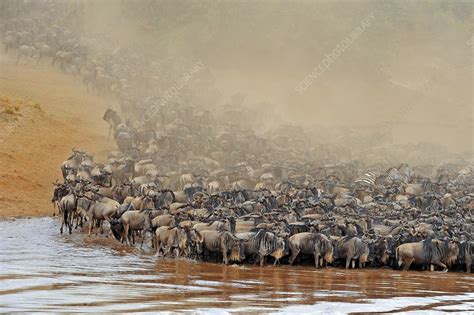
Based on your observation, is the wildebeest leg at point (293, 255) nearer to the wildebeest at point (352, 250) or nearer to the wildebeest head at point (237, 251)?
the wildebeest at point (352, 250)

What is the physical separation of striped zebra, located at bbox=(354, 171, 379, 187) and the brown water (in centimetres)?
976

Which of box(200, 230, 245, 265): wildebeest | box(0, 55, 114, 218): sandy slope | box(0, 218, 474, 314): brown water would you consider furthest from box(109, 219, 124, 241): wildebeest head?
box(0, 55, 114, 218): sandy slope

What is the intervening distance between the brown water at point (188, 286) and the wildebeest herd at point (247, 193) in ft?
1.67

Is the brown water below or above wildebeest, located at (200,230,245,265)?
below

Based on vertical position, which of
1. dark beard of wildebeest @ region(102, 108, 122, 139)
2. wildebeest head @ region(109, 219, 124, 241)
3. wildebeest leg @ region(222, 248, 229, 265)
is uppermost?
dark beard of wildebeest @ region(102, 108, 122, 139)

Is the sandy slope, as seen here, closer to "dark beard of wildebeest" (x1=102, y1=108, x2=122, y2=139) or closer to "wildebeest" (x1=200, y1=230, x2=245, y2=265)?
"dark beard of wildebeest" (x1=102, y1=108, x2=122, y2=139)

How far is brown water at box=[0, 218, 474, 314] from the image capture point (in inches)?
490

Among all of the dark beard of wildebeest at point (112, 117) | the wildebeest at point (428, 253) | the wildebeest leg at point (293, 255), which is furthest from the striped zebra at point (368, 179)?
the dark beard of wildebeest at point (112, 117)

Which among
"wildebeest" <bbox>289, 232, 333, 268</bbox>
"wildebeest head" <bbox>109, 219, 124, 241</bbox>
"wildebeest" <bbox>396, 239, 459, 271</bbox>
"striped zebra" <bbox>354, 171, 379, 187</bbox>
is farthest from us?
"striped zebra" <bbox>354, 171, 379, 187</bbox>

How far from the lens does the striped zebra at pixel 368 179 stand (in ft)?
89.5

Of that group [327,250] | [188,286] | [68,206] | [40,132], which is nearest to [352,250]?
[327,250]

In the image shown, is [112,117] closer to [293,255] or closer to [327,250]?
[293,255]

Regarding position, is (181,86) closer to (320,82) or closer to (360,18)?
(320,82)

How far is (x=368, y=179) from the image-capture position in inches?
1144
